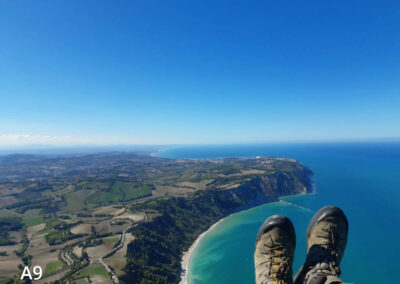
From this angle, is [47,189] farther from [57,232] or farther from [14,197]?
[57,232]

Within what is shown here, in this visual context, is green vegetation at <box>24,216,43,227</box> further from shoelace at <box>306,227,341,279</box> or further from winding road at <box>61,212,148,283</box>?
shoelace at <box>306,227,341,279</box>

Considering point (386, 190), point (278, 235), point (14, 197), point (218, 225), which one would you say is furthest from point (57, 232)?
point (386, 190)

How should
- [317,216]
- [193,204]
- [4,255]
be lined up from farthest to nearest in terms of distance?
[193,204] < [4,255] < [317,216]

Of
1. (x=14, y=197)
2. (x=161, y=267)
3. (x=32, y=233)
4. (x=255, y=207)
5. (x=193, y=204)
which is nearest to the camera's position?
(x=161, y=267)

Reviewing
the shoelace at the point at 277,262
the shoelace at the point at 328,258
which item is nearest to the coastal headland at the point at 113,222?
the shoelace at the point at 277,262

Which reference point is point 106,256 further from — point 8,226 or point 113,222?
point 8,226

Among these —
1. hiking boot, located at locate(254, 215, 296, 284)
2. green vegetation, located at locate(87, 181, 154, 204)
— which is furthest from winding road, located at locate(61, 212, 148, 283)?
green vegetation, located at locate(87, 181, 154, 204)

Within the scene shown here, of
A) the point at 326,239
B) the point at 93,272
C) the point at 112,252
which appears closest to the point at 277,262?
the point at 326,239

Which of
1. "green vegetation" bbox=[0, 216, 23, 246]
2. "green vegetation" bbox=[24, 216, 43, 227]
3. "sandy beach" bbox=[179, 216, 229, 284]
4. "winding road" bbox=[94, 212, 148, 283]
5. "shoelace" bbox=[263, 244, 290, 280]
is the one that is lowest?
"green vegetation" bbox=[24, 216, 43, 227]
